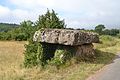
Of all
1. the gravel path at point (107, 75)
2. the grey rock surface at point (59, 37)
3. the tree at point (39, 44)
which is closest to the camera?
the gravel path at point (107, 75)

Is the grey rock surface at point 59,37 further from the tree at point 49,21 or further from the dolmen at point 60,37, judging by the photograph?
the tree at point 49,21

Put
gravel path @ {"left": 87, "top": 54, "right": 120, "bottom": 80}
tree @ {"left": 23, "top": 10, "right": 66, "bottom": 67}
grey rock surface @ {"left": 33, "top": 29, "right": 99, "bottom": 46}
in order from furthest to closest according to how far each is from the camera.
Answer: tree @ {"left": 23, "top": 10, "right": 66, "bottom": 67} < grey rock surface @ {"left": 33, "top": 29, "right": 99, "bottom": 46} < gravel path @ {"left": 87, "top": 54, "right": 120, "bottom": 80}

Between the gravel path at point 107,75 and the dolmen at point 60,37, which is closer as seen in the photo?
the gravel path at point 107,75

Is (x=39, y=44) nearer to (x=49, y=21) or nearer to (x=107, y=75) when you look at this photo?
(x=49, y=21)

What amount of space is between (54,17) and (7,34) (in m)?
38.1

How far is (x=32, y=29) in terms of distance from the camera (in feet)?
64.5

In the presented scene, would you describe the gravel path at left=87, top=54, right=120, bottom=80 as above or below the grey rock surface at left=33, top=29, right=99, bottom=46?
below

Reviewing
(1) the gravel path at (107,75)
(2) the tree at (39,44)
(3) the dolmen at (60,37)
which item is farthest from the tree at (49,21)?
(1) the gravel path at (107,75)

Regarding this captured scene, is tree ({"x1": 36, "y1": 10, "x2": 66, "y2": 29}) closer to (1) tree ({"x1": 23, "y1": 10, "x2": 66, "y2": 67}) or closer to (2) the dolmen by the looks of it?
(1) tree ({"x1": 23, "y1": 10, "x2": 66, "y2": 67})

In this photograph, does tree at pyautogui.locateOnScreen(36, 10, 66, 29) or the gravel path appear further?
tree at pyautogui.locateOnScreen(36, 10, 66, 29)

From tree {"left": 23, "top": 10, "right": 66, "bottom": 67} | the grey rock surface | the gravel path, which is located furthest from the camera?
tree {"left": 23, "top": 10, "right": 66, "bottom": 67}

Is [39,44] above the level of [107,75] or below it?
above

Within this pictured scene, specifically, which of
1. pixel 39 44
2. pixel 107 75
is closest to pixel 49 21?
pixel 39 44

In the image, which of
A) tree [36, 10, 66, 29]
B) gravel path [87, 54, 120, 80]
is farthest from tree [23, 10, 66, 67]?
gravel path [87, 54, 120, 80]
